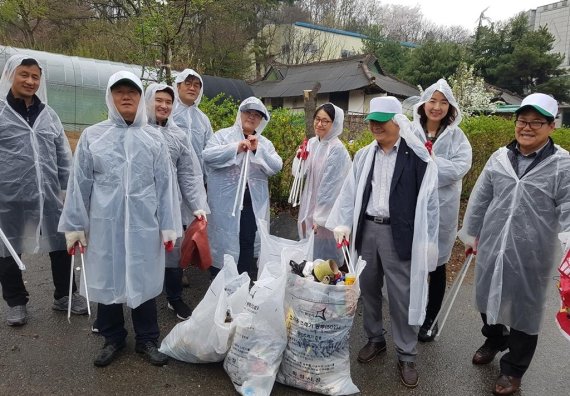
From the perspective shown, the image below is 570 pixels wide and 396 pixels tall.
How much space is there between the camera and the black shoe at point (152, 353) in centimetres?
257

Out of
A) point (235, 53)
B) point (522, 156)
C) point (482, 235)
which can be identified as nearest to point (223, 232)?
point (482, 235)

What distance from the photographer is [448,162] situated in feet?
9.31

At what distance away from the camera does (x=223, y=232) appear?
131 inches

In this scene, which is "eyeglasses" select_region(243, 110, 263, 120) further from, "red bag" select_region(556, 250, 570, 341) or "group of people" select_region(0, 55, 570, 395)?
"red bag" select_region(556, 250, 570, 341)

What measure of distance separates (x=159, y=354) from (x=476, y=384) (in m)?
2.03

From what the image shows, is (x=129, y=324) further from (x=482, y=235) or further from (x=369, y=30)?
(x=369, y=30)

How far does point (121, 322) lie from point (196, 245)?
679 millimetres

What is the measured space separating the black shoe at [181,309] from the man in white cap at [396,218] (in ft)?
4.58

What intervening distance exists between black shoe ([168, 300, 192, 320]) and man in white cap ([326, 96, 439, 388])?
1.39m

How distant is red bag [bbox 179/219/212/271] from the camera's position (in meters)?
2.82

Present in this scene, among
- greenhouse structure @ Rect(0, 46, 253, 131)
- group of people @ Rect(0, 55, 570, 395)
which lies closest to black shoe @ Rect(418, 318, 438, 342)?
group of people @ Rect(0, 55, 570, 395)

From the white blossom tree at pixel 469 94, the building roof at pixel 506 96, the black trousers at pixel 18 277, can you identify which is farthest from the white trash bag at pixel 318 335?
the building roof at pixel 506 96

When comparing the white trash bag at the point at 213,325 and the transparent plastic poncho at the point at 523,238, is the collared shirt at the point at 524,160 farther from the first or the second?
the white trash bag at the point at 213,325

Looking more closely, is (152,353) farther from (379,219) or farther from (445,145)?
(445,145)
